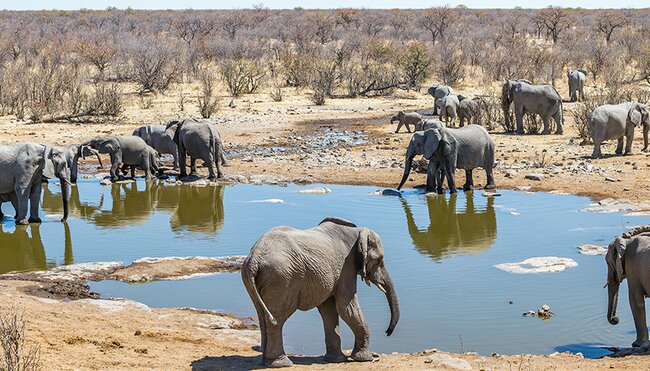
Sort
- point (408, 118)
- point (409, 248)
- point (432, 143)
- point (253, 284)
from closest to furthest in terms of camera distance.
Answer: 1. point (253, 284)
2. point (409, 248)
3. point (432, 143)
4. point (408, 118)

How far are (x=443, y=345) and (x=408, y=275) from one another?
2881 mm

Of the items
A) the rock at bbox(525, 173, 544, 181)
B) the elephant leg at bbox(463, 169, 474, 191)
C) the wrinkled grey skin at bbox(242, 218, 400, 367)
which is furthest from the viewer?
the rock at bbox(525, 173, 544, 181)

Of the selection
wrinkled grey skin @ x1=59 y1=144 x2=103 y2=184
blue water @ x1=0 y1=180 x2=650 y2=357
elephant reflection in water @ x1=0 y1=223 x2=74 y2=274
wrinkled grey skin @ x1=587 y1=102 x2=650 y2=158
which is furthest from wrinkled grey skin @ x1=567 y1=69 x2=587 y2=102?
elephant reflection in water @ x1=0 y1=223 x2=74 y2=274

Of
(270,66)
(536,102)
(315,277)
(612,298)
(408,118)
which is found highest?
(270,66)

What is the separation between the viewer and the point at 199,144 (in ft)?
66.3

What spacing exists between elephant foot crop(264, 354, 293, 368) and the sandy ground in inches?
6.1

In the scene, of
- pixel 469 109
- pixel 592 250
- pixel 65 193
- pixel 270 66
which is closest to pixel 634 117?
pixel 469 109

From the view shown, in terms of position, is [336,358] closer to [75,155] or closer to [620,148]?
[75,155]

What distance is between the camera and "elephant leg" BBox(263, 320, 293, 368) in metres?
8.12

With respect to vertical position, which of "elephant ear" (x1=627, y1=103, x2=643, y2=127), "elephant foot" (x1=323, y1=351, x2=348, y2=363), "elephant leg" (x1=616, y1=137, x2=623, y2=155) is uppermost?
"elephant ear" (x1=627, y1=103, x2=643, y2=127)

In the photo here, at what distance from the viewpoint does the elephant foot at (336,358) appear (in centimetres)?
855

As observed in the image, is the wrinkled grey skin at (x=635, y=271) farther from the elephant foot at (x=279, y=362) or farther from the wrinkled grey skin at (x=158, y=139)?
the wrinkled grey skin at (x=158, y=139)

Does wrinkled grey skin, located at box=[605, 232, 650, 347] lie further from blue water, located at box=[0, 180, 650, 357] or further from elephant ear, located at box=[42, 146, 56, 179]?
elephant ear, located at box=[42, 146, 56, 179]

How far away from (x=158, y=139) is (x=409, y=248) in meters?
9.05
